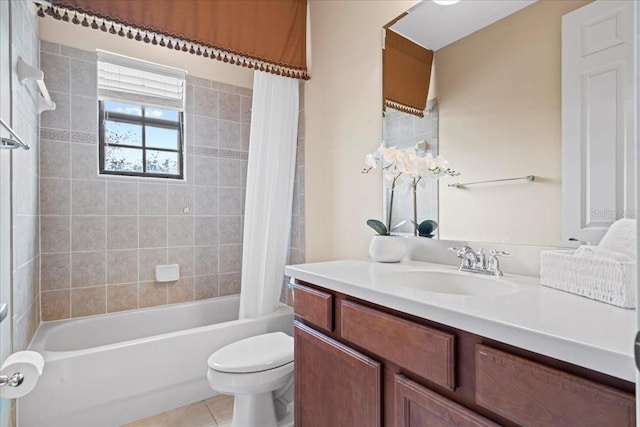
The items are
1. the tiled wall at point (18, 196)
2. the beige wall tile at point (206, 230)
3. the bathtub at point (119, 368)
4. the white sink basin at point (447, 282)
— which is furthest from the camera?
the beige wall tile at point (206, 230)

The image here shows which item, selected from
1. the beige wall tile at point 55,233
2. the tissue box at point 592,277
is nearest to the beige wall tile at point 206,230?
the beige wall tile at point 55,233

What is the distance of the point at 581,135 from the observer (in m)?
1.01

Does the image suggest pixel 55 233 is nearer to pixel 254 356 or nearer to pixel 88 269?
pixel 88 269

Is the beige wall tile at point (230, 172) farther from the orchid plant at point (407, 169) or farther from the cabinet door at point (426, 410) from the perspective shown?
the cabinet door at point (426, 410)

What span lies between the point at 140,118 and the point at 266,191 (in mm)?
1197

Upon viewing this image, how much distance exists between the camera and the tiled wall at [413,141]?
4.91 ft

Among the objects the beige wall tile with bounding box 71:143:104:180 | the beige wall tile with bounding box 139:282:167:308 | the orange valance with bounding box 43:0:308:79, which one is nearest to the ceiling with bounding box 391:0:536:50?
the orange valance with bounding box 43:0:308:79

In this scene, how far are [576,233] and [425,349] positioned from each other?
679mm

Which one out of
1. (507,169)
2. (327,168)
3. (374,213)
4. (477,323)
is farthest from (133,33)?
(477,323)

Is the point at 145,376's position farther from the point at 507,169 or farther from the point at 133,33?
the point at 507,169

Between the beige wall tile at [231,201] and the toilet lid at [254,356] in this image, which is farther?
the beige wall tile at [231,201]

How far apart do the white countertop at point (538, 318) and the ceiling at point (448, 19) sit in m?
1.04

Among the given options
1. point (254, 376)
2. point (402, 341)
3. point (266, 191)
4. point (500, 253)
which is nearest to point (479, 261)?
point (500, 253)

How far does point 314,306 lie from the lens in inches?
48.2
